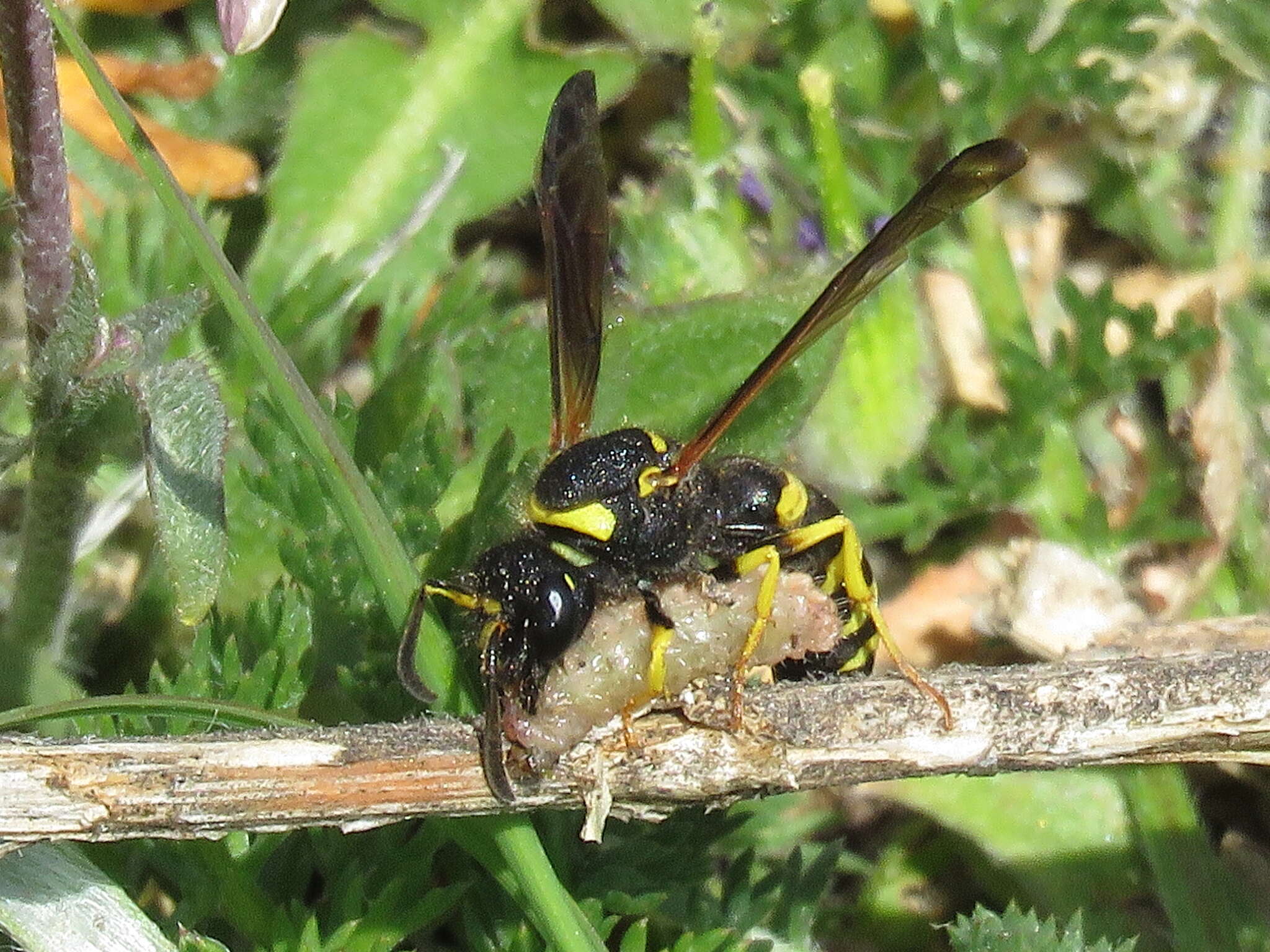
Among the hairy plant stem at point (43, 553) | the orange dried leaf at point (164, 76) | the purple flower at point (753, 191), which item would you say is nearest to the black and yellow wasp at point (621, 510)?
the hairy plant stem at point (43, 553)

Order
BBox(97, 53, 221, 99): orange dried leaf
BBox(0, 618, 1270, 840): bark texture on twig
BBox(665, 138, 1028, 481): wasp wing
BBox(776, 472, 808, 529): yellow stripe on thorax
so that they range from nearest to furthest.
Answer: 1. BBox(0, 618, 1270, 840): bark texture on twig
2. BBox(665, 138, 1028, 481): wasp wing
3. BBox(776, 472, 808, 529): yellow stripe on thorax
4. BBox(97, 53, 221, 99): orange dried leaf

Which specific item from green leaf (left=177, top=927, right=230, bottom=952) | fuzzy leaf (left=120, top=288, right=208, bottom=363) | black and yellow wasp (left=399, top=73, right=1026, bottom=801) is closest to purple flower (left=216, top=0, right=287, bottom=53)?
fuzzy leaf (left=120, top=288, right=208, bottom=363)

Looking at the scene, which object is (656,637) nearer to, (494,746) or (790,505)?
(494,746)

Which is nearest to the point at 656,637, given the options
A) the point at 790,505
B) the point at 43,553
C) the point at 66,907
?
the point at 790,505

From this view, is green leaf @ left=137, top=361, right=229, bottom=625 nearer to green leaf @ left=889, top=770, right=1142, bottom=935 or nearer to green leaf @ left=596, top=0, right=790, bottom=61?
green leaf @ left=889, top=770, right=1142, bottom=935

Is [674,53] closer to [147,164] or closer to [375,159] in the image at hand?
[375,159]

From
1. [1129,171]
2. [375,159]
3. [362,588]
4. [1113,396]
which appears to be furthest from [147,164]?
[1129,171]
